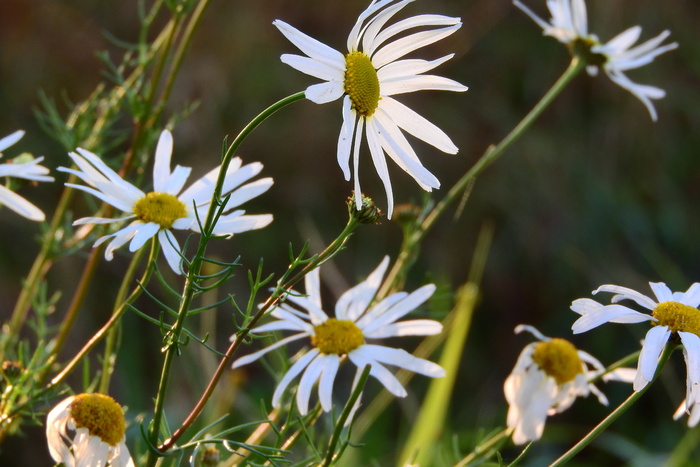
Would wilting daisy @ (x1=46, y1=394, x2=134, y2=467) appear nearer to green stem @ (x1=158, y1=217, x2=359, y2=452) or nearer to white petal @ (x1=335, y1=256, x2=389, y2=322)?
green stem @ (x1=158, y1=217, x2=359, y2=452)

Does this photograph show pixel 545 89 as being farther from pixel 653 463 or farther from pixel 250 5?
pixel 653 463

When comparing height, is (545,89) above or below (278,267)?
above

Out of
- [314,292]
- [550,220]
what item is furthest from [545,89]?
[314,292]

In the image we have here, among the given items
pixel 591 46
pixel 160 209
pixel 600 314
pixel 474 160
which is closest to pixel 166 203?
pixel 160 209

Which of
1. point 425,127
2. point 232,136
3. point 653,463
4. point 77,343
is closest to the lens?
point 425,127

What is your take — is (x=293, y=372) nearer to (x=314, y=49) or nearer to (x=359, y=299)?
(x=359, y=299)

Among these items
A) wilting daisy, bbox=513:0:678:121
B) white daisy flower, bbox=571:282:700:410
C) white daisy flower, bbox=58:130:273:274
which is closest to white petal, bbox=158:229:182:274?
white daisy flower, bbox=58:130:273:274

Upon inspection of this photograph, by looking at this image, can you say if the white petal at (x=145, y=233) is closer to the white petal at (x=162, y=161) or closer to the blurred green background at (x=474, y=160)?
the white petal at (x=162, y=161)

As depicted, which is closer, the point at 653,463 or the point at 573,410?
the point at 653,463
